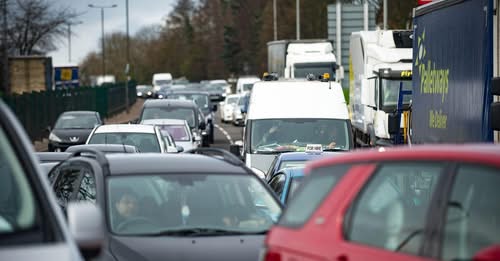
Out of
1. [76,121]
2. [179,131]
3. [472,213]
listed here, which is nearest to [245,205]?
[472,213]

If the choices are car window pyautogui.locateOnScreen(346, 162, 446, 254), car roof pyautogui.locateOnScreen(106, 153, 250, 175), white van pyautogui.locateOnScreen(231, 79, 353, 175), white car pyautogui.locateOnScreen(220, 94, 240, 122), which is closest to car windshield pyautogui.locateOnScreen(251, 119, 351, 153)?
white van pyautogui.locateOnScreen(231, 79, 353, 175)

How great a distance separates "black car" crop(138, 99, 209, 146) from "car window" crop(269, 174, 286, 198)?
63.0 feet

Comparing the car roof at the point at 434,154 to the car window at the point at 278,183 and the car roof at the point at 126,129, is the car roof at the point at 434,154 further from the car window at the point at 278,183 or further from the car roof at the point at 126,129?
the car roof at the point at 126,129

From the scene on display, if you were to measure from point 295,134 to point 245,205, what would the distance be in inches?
482

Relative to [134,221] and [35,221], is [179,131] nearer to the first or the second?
[134,221]

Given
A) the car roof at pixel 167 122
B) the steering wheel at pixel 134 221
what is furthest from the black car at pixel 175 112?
the steering wheel at pixel 134 221

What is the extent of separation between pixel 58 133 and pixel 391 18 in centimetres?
3312

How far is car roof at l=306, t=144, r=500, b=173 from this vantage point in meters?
5.62

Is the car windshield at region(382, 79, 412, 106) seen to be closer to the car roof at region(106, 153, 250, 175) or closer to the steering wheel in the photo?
the car roof at region(106, 153, 250, 175)

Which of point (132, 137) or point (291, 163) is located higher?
point (291, 163)

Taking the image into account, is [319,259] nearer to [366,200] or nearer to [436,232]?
[366,200]

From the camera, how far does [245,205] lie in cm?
992

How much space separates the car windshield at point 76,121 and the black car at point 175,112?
14.1 ft

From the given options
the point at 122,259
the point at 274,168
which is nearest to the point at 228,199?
the point at 122,259
